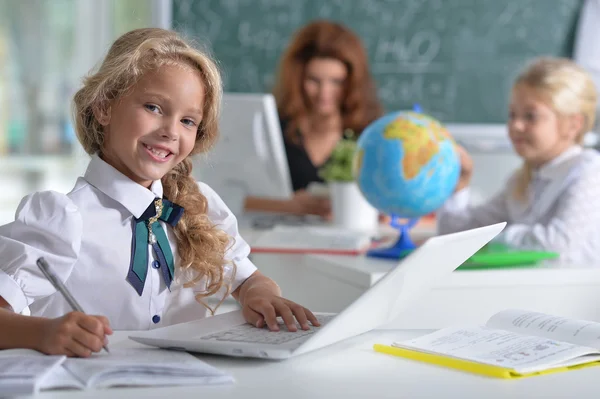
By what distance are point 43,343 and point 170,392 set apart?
22cm

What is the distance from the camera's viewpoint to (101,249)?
1.34 meters

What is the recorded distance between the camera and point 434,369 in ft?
3.46

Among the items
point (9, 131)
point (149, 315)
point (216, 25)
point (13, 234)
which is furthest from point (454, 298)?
point (9, 131)

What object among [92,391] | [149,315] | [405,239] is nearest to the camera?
[92,391]

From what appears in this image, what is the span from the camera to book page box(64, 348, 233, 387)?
924mm

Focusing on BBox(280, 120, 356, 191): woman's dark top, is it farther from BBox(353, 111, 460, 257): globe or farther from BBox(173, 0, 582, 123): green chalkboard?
BBox(353, 111, 460, 257): globe

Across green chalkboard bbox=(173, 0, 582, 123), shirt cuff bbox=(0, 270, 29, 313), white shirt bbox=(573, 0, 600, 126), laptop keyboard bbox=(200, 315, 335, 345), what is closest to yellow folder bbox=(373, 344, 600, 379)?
laptop keyboard bbox=(200, 315, 335, 345)

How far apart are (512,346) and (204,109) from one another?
0.64 meters

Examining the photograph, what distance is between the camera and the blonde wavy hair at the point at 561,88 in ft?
9.17

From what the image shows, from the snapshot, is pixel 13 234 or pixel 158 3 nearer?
pixel 13 234

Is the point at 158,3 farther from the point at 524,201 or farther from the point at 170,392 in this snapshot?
the point at 170,392

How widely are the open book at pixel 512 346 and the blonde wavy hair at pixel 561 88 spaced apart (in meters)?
1.65

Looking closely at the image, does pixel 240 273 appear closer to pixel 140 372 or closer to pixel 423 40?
pixel 140 372

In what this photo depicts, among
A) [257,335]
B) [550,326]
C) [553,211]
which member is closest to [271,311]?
[257,335]
